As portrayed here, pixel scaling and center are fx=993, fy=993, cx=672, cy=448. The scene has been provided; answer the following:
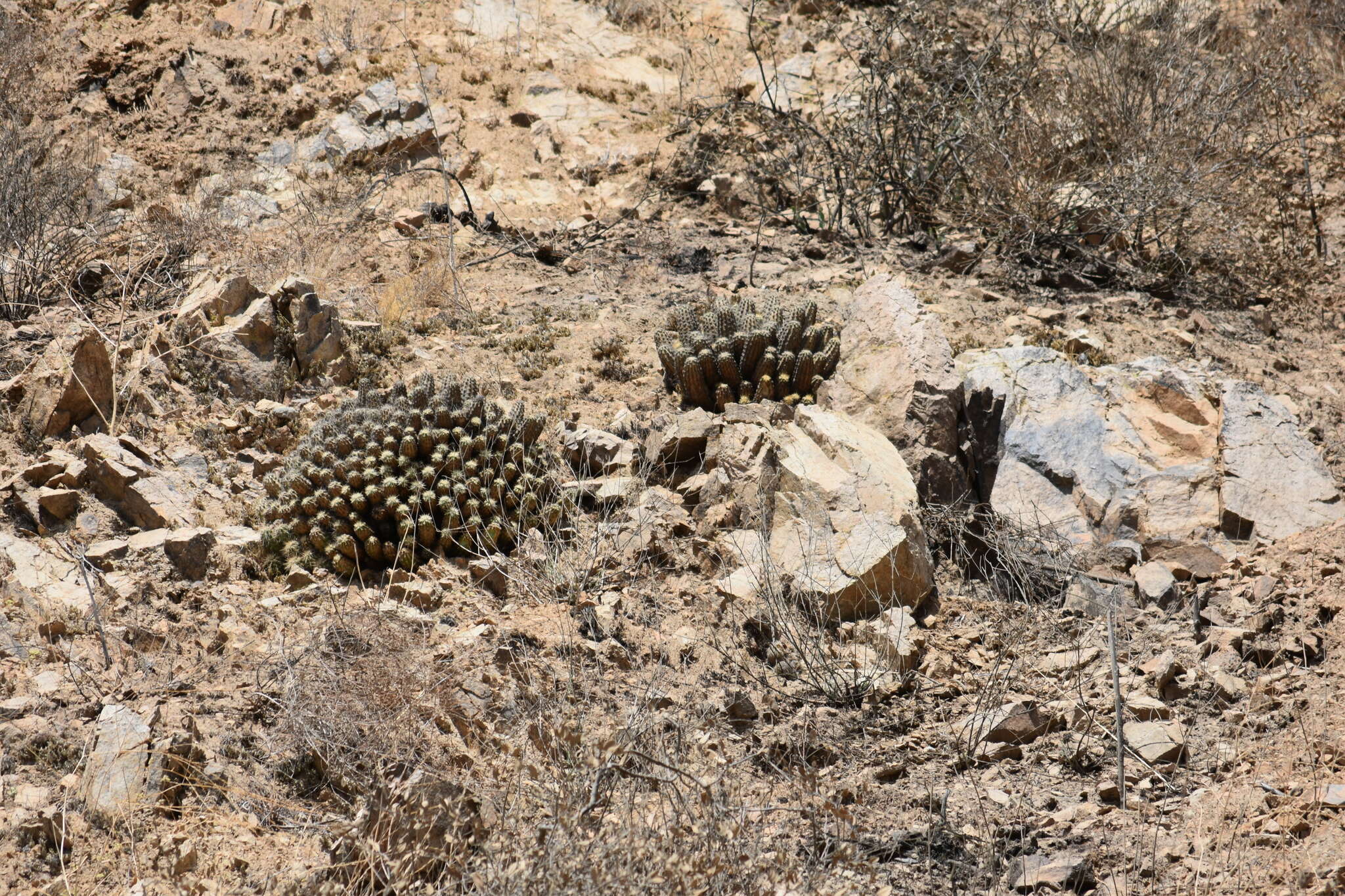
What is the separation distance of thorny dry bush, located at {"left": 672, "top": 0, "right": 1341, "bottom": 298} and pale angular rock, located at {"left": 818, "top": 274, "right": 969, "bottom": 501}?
1.93 m

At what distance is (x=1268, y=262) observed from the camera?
7.65 meters

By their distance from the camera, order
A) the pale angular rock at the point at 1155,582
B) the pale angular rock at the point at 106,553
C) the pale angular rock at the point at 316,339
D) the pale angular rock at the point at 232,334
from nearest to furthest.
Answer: the pale angular rock at the point at 106,553, the pale angular rock at the point at 1155,582, the pale angular rock at the point at 232,334, the pale angular rock at the point at 316,339

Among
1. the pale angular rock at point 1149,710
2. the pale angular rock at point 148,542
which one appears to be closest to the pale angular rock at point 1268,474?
the pale angular rock at point 1149,710

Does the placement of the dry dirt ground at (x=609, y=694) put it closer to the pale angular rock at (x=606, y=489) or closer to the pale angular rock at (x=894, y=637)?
the pale angular rock at (x=894, y=637)

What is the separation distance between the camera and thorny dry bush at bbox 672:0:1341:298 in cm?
748

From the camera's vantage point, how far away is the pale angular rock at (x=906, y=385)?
564 cm

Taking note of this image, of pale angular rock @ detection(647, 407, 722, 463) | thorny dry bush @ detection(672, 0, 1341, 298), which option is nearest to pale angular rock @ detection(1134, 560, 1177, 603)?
pale angular rock @ detection(647, 407, 722, 463)

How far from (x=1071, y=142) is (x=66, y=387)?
7.07 m

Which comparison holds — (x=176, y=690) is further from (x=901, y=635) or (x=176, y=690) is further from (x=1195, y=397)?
(x=1195, y=397)

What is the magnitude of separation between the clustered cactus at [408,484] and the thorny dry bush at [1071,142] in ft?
13.7

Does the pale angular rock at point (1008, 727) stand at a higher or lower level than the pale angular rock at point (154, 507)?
lower

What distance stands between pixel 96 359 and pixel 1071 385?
17.9ft

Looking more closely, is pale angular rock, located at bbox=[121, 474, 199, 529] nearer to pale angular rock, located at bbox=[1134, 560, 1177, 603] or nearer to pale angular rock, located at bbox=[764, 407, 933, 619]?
pale angular rock, located at bbox=[764, 407, 933, 619]

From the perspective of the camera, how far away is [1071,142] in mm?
7762
